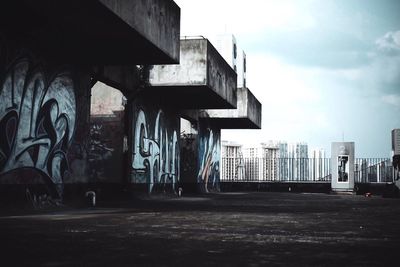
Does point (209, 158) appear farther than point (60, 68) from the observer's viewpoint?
Yes

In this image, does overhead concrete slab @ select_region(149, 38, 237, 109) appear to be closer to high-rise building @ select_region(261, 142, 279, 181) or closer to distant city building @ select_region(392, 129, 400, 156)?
distant city building @ select_region(392, 129, 400, 156)

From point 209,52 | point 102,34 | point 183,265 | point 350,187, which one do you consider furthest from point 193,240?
point 350,187

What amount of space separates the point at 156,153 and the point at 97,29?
1145cm

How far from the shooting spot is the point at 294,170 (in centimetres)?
3881

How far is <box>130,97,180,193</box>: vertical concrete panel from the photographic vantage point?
20016 mm

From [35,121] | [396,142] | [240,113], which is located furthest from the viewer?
[240,113]

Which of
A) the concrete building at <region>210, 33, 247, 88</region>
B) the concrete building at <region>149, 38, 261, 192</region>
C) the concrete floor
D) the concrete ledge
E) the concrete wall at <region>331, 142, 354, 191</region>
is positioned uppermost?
the concrete building at <region>210, 33, 247, 88</region>

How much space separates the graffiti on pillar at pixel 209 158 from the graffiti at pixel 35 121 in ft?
56.2

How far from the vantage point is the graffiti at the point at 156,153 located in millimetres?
20250

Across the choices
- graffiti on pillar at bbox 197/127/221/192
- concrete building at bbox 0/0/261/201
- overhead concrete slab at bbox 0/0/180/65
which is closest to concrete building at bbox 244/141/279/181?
graffiti on pillar at bbox 197/127/221/192

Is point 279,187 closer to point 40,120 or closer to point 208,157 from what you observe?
point 208,157

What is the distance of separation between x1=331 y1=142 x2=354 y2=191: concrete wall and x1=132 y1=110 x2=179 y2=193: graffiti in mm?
12990

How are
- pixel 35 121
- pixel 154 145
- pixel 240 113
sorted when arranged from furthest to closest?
pixel 240 113, pixel 154 145, pixel 35 121

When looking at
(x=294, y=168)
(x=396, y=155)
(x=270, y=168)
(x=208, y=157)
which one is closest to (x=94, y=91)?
(x=208, y=157)
